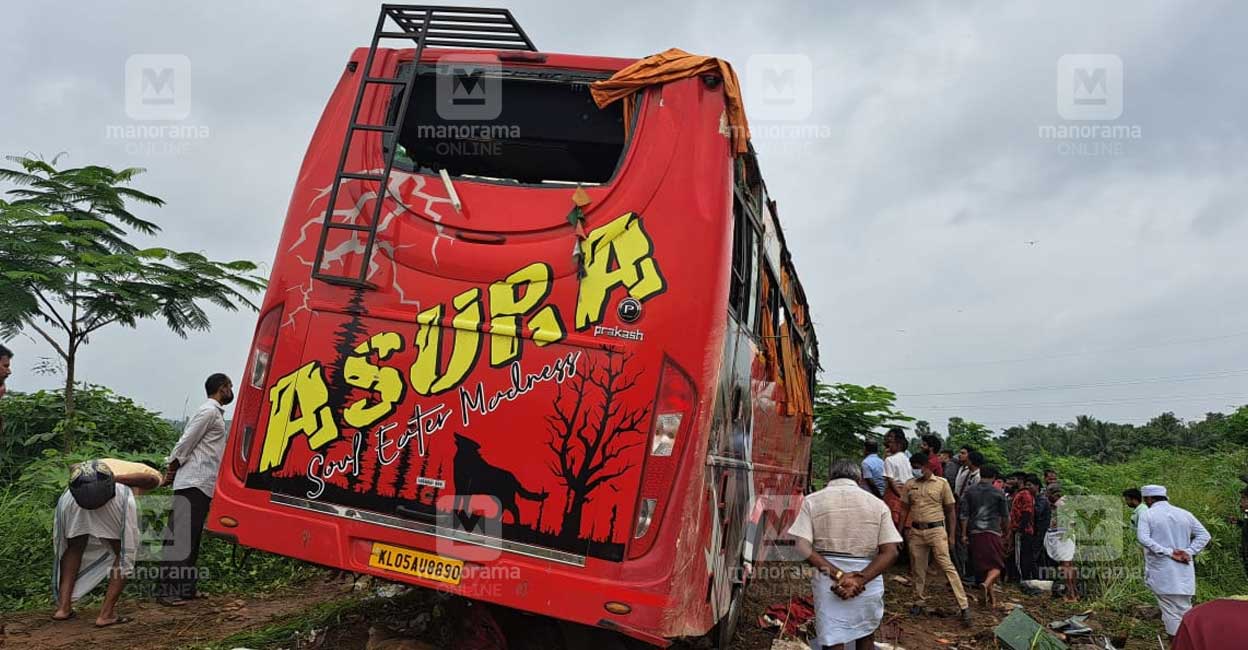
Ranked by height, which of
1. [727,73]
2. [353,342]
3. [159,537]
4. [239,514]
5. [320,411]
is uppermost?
[727,73]

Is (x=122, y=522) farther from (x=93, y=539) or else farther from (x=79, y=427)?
(x=79, y=427)

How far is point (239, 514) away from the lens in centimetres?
419

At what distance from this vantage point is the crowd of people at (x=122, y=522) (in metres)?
5.71

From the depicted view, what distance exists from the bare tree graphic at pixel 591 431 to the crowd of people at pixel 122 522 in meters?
3.57

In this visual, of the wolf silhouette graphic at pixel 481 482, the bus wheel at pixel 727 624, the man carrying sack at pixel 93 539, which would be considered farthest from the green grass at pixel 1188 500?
the man carrying sack at pixel 93 539

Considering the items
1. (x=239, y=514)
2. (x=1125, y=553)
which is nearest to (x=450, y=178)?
(x=239, y=514)

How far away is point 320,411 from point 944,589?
333 inches

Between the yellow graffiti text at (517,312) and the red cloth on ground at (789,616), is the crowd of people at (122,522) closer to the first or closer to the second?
the yellow graffiti text at (517,312)

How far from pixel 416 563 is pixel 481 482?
0.48m

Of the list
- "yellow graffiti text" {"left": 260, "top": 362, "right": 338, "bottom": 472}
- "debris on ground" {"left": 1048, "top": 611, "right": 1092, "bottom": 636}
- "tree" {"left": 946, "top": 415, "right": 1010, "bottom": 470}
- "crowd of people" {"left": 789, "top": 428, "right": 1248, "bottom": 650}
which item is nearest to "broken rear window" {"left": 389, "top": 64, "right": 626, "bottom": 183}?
"yellow graffiti text" {"left": 260, "top": 362, "right": 338, "bottom": 472}

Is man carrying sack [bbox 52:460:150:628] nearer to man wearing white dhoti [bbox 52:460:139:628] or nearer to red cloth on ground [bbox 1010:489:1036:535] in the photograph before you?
man wearing white dhoti [bbox 52:460:139:628]

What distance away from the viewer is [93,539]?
5.89 meters

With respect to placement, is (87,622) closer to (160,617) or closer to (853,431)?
(160,617)

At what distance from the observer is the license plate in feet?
12.8
